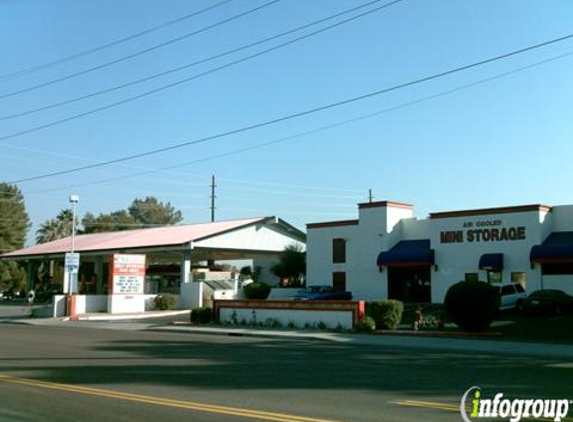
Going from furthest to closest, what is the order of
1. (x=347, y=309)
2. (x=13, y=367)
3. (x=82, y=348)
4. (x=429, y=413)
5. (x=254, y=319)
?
(x=254, y=319), (x=347, y=309), (x=82, y=348), (x=13, y=367), (x=429, y=413)

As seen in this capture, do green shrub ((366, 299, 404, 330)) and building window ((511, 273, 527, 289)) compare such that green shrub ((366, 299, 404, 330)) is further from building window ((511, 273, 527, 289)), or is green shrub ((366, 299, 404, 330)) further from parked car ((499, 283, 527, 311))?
building window ((511, 273, 527, 289))

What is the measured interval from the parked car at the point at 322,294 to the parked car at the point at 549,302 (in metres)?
14.4

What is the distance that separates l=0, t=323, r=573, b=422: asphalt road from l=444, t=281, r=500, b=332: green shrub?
6.82 meters

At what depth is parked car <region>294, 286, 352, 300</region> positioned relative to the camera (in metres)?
46.3

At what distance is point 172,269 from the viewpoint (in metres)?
69.9

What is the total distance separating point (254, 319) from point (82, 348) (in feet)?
44.7

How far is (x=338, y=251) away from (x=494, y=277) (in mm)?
12167

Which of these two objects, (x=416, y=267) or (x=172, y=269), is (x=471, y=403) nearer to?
(x=416, y=267)

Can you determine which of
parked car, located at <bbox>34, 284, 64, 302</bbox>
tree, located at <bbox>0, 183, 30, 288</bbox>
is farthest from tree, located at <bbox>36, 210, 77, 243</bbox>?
parked car, located at <bbox>34, 284, 64, 302</bbox>

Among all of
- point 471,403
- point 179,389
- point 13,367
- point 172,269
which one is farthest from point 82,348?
point 172,269

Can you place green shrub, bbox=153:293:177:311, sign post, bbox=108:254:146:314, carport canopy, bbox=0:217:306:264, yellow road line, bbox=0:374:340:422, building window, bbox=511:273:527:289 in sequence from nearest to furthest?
yellow road line, bbox=0:374:340:422
building window, bbox=511:273:527:289
sign post, bbox=108:254:146:314
green shrub, bbox=153:293:177:311
carport canopy, bbox=0:217:306:264

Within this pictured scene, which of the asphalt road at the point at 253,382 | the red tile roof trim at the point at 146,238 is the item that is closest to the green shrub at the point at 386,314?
the asphalt road at the point at 253,382

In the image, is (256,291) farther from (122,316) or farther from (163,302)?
(122,316)

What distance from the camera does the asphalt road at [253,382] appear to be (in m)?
9.62
